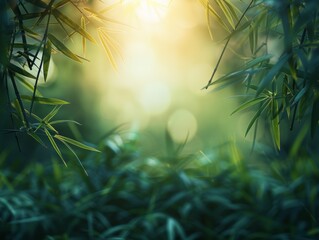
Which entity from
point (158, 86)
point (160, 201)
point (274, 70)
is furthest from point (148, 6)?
point (158, 86)

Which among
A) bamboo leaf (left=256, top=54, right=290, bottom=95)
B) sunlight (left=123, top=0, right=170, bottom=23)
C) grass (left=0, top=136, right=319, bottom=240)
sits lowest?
grass (left=0, top=136, right=319, bottom=240)

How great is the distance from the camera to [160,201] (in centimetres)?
200

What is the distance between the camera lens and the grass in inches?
74.4

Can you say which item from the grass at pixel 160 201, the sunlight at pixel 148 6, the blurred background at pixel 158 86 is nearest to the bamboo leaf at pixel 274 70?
the sunlight at pixel 148 6

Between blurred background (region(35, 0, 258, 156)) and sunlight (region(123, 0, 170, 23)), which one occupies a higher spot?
sunlight (region(123, 0, 170, 23))

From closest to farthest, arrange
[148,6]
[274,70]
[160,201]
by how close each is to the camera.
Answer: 1. [274,70]
2. [148,6]
3. [160,201]

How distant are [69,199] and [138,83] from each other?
3330 mm

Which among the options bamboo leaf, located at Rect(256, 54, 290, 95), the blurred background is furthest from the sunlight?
the blurred background

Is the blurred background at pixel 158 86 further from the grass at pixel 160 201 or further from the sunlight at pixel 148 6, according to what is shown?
the sunlight at pixel 148 6

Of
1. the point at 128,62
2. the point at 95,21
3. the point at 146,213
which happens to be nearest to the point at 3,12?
the point at 95,21

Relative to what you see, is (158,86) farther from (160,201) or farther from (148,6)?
(148,6)

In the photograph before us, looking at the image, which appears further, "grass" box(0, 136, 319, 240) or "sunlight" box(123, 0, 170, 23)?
"grass" box(0, 136, 319, 240)

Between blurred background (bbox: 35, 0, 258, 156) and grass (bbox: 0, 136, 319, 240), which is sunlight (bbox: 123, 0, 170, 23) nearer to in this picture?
grass (bbox: 0, 136, 319, 240)

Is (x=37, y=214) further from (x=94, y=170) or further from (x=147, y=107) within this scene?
(x=147, y=107)
